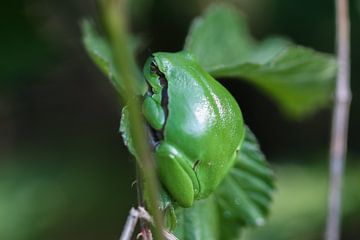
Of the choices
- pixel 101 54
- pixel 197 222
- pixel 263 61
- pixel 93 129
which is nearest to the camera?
pixel 197 222

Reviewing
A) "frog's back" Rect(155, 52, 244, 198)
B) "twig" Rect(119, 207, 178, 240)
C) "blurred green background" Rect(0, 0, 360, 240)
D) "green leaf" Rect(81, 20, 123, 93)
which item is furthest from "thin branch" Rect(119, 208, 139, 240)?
"blurred green background" Rect(0, 0, 360, 240)

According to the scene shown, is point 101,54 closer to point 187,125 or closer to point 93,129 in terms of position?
point 187,125

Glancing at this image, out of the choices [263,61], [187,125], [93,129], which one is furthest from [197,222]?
[93,129]

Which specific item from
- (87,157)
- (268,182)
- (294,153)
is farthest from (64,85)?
(268,182)

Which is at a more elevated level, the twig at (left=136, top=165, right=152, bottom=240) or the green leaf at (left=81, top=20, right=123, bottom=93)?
the green leaf at (left=81, top=20, right=123, bottom=93)

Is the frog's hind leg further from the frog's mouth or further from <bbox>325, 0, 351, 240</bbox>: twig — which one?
<bbox>325, 0, 351, 240</bbox>: twig

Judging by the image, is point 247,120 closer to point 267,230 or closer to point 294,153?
point 294,153

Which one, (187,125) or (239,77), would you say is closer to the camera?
(187,125)
